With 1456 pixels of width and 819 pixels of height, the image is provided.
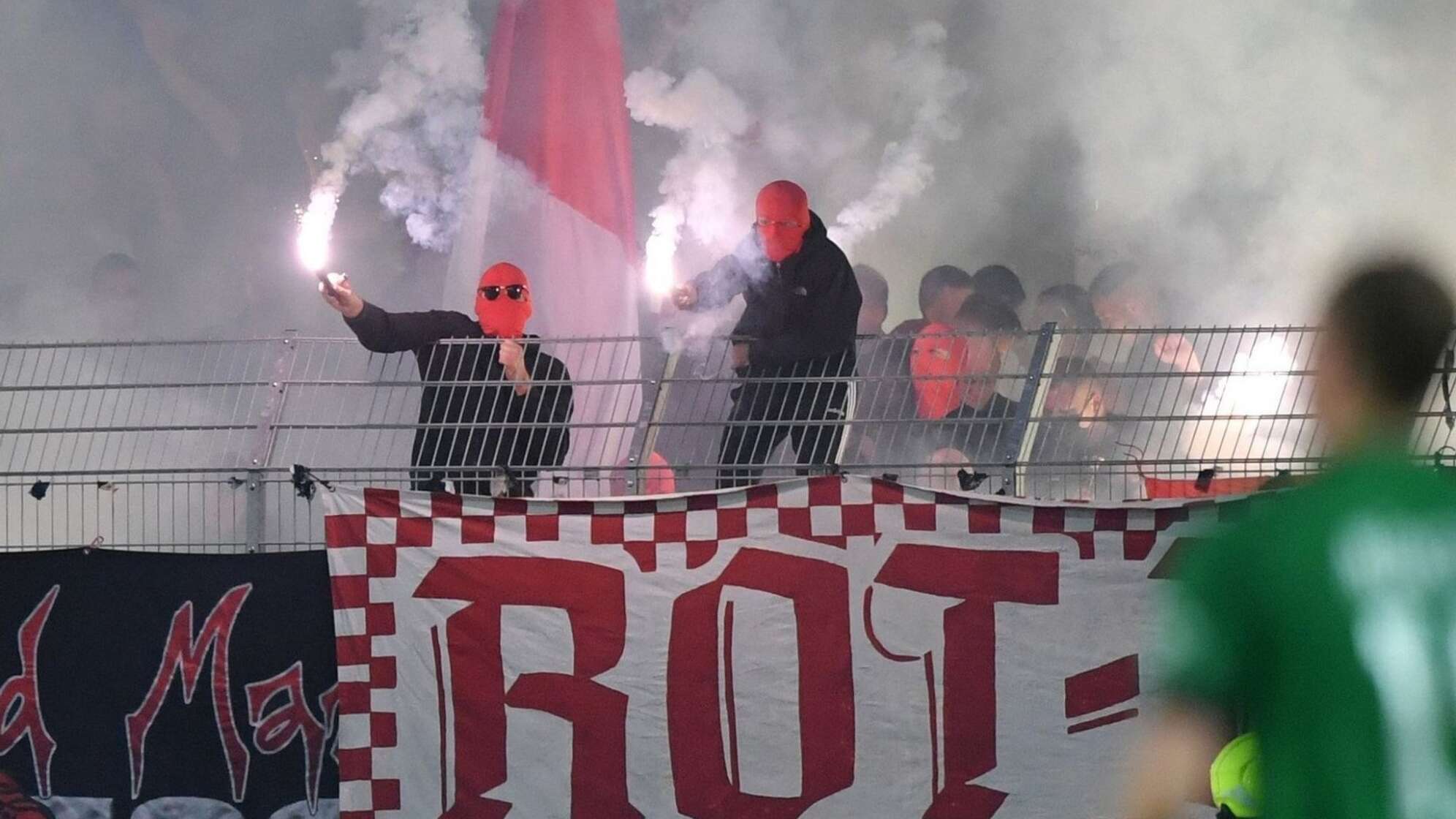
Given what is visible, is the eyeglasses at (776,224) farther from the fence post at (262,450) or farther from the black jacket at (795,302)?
the fence post at (262,450)

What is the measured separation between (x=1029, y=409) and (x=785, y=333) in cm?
102

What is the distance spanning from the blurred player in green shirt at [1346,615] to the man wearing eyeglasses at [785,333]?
2980 millimetres

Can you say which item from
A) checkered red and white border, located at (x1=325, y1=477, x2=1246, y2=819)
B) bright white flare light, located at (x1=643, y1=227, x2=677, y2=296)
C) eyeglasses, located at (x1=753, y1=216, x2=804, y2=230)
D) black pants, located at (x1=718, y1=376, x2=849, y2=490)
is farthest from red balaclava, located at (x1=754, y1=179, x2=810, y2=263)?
checkered red and white border, located at (x1=325, y1=477, x2=1246, y2=819)

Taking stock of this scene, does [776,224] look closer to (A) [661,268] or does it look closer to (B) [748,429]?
(A) [661,268]

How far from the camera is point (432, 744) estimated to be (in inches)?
199

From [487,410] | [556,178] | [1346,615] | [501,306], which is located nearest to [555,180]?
[556,178]

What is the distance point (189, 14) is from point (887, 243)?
5.22m

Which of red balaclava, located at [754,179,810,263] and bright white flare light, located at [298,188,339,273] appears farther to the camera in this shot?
red balaclava, located at [754,179,810,263]

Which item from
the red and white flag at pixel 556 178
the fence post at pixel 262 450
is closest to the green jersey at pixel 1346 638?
the fence post at pixel 262 450

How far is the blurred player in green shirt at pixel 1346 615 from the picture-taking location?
190cm

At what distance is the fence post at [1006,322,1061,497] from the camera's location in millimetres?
5262

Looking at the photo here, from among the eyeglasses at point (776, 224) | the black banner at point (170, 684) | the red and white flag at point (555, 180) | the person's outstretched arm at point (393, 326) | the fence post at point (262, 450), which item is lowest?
the black banner at point (170, 684)

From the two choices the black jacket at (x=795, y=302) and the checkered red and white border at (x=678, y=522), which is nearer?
the checkered red and white border at (x=678, y=522)

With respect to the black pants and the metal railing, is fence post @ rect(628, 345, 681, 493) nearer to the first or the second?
the metal railing
